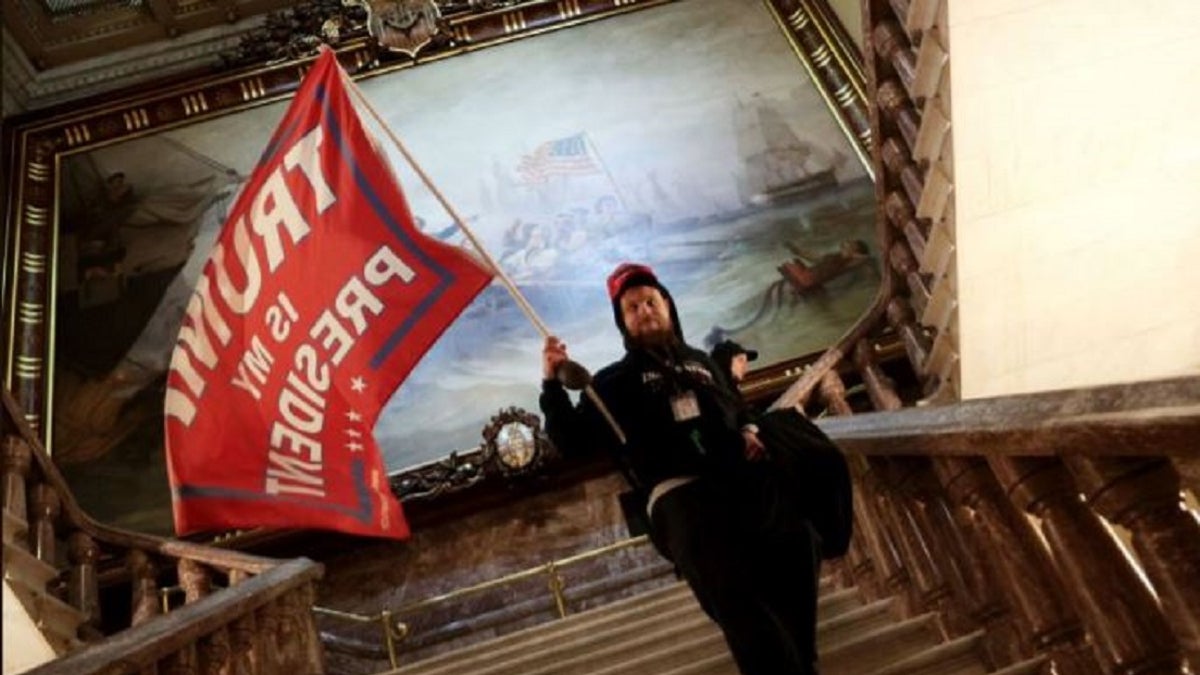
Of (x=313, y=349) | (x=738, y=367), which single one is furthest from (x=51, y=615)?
(x=738, y=367)

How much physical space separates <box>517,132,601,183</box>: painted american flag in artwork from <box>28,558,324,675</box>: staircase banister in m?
5.22

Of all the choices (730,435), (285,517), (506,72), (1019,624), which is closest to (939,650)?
(1019,624)

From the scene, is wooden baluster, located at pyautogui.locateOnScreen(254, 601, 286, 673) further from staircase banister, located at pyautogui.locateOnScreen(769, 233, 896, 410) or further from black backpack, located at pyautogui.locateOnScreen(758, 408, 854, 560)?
staircase banister, located at pyautogui.locateOnScreen(769, 233, 896, 410)

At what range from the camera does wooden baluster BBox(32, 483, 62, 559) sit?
475 cm

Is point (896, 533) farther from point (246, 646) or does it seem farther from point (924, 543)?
point (246, 646)

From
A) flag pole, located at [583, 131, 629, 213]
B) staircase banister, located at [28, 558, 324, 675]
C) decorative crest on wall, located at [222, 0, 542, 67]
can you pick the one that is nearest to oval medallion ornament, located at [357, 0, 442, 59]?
decorative crest on wall, located at [222, 0, 542, 67]

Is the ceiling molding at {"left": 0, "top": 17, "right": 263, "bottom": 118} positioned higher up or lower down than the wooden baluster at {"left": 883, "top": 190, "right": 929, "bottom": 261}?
higher up

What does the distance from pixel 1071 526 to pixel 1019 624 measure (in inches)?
17.4

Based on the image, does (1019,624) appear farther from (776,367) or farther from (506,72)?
(506,72)

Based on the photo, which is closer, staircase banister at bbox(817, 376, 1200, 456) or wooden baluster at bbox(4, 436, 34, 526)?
staircase banister at bbox(817, 376, 1200, 456)

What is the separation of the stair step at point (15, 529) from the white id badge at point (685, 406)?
323 centimetres

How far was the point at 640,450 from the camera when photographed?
9.12 ft

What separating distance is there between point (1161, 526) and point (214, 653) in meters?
2.34

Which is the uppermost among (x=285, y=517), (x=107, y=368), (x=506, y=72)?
(x=506, y=72)
